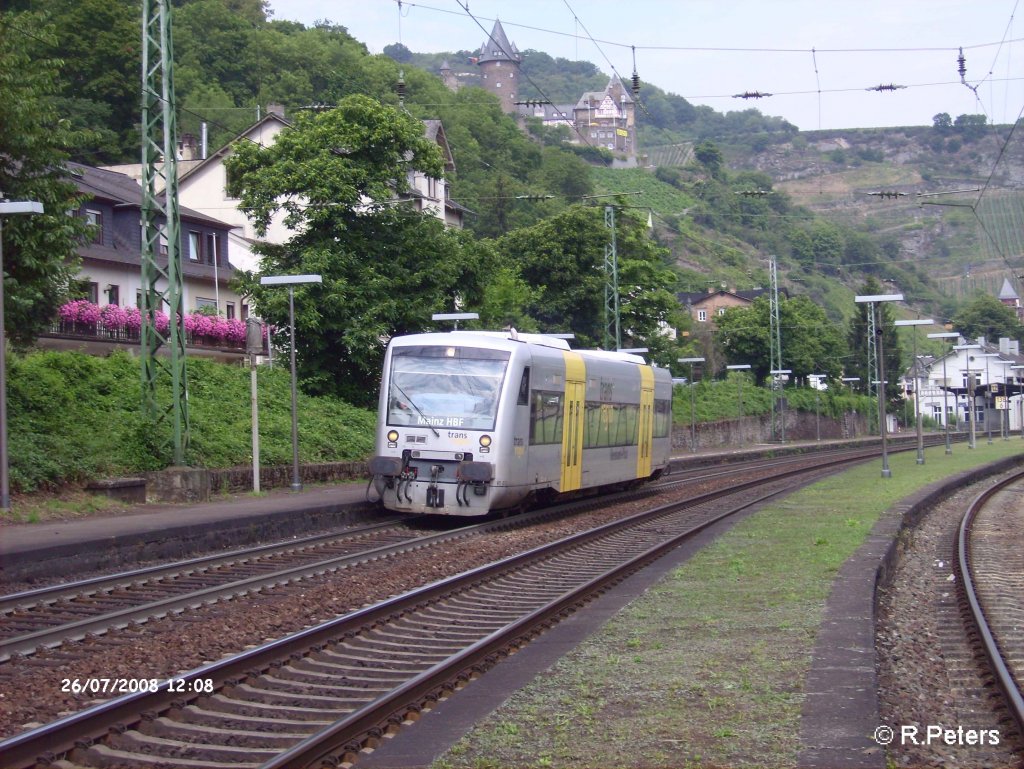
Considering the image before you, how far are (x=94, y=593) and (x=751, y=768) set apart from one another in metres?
8.56

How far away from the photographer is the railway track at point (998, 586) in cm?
958

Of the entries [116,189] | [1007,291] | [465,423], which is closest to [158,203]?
[465,423]

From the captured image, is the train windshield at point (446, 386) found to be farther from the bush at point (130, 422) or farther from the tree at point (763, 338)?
the tree at point (763, 338)

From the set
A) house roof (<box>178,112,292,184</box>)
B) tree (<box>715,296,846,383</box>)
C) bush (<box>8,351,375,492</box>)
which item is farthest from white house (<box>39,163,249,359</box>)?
tree (<box>715,296,846,383</box>)

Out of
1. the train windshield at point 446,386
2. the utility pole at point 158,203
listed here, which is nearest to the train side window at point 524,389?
the train windshield at point 446,386

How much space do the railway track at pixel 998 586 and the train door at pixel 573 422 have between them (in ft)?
23.3

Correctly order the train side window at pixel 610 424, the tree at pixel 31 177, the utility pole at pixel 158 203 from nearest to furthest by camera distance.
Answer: the tree at pixel 31 177, the utility pole at pixel 158 203, the train side window at pixel 610 424

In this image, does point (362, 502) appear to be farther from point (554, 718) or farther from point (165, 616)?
point (554, 718)

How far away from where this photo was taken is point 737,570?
571 inches

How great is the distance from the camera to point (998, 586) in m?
15.4

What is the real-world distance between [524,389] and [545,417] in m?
1.37

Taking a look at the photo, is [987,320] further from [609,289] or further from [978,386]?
[609,289]

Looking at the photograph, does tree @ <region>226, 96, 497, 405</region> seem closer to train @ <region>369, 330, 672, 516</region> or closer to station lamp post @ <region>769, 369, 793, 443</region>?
train @ <region>369, 330, 672, 516</region>

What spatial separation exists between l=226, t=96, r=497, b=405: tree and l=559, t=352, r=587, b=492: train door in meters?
11.6
